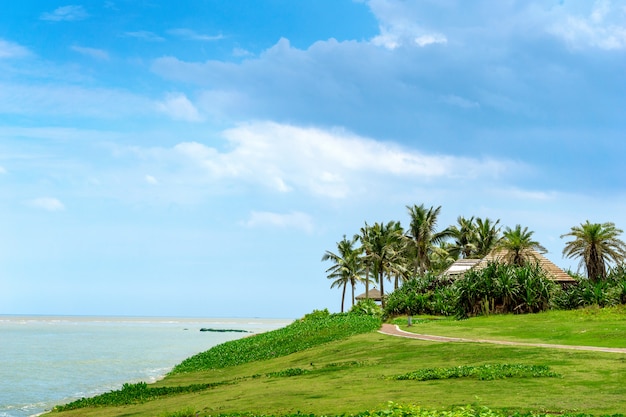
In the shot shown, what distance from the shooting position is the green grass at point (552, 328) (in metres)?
27.7

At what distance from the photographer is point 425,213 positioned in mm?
78000

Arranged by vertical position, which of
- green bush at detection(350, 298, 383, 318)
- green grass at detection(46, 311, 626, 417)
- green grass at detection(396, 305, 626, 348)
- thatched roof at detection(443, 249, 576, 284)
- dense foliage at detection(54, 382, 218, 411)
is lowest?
dense foliage at detection(54, 382, 218, 411)

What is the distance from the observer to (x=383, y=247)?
77750 millimetres

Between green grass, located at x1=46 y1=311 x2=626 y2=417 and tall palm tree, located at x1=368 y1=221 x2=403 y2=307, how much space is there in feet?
153

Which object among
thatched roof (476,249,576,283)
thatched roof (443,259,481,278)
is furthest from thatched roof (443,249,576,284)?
thatched roof (443,259,481,278)

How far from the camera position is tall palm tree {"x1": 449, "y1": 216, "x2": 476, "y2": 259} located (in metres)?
85.2

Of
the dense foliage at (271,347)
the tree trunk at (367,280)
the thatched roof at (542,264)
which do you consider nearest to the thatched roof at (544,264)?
the thatched roof at (542,264)

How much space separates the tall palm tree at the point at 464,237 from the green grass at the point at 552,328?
43.1m

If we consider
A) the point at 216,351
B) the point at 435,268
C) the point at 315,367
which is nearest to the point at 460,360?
the point at 315,367

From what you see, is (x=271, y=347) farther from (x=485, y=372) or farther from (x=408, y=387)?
(x=408, y=387)

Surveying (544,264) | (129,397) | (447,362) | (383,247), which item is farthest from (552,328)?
(383,247)

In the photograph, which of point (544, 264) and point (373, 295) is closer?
point (544, 264)

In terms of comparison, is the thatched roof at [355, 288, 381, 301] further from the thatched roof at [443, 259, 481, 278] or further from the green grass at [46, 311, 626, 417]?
the green grass at [46, 311, 626, 417]

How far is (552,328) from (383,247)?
45629 millimetres
